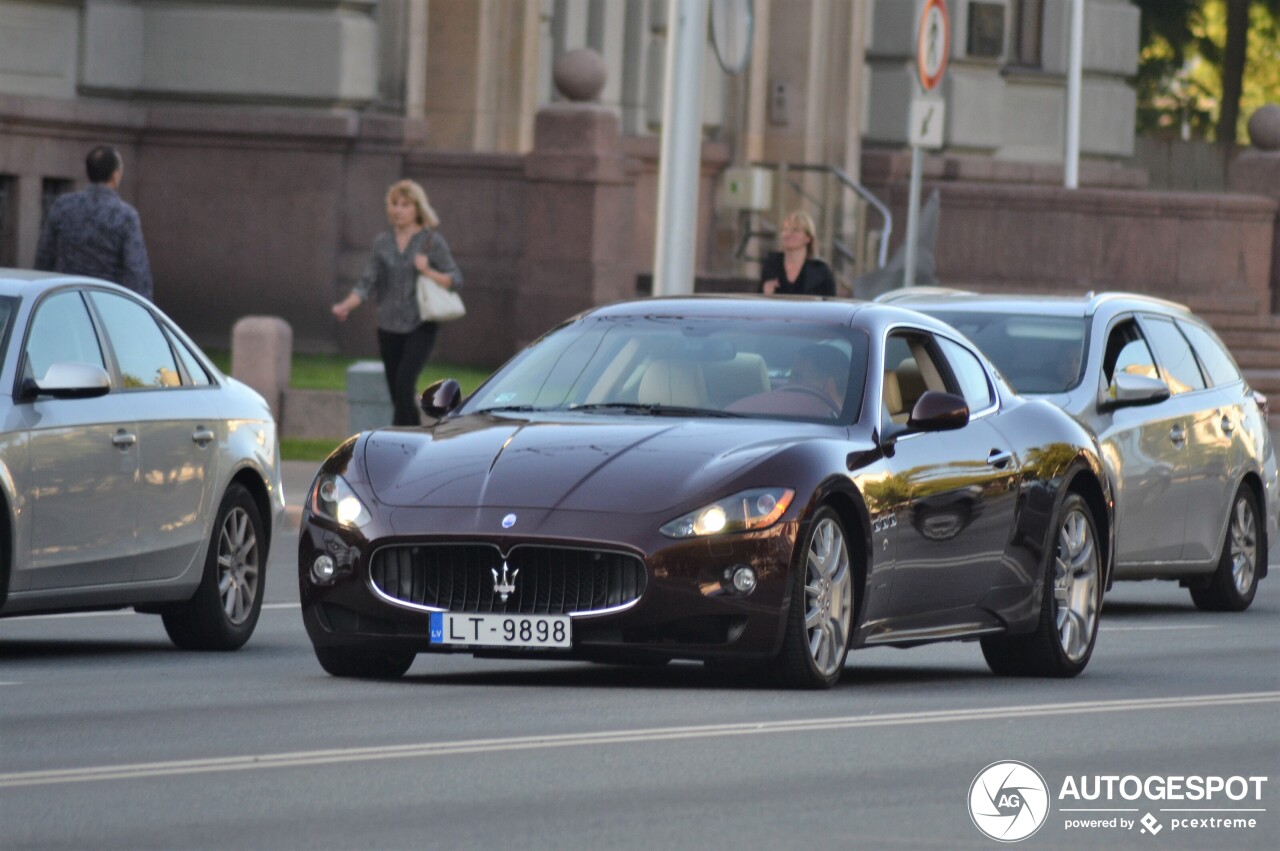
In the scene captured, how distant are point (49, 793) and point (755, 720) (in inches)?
94.4

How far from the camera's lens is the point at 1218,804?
8070mm

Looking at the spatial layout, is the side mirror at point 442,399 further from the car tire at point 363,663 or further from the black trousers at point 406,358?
the black trousers at point 406,358

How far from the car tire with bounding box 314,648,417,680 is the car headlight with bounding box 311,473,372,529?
50 cm

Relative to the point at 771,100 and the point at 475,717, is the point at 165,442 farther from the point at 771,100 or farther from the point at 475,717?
the point at 771,100

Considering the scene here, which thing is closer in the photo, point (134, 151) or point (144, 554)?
point (144, 554)

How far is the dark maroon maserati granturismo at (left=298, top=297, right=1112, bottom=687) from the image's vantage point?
32.1 feet

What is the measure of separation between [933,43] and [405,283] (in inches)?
168

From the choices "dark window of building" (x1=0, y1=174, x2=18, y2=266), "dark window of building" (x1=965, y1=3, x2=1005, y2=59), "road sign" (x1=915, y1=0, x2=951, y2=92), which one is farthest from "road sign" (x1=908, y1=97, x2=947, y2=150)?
"dark window of building" (x1=965, y1=3, x2=1005, y2=59)

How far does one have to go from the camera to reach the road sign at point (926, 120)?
868 inches

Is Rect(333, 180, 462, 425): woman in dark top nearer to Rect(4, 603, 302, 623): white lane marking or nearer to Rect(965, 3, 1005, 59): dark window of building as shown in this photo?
Rect(4, 603, 302, 623): white lane marking

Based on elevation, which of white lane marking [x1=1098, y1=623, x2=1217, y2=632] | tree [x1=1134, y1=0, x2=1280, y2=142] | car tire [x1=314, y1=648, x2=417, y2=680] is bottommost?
white lane marking [x1=1098, y1=623, x2=1217, y2=632]

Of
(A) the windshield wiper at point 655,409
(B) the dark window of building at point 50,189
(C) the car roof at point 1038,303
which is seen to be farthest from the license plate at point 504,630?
(B) the dark window of building at point 50,189

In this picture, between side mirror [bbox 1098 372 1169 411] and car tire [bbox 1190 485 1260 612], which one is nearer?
side mirror [bbox 1098 372 1169 411]

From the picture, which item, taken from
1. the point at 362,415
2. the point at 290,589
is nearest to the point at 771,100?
the point at 362,415
